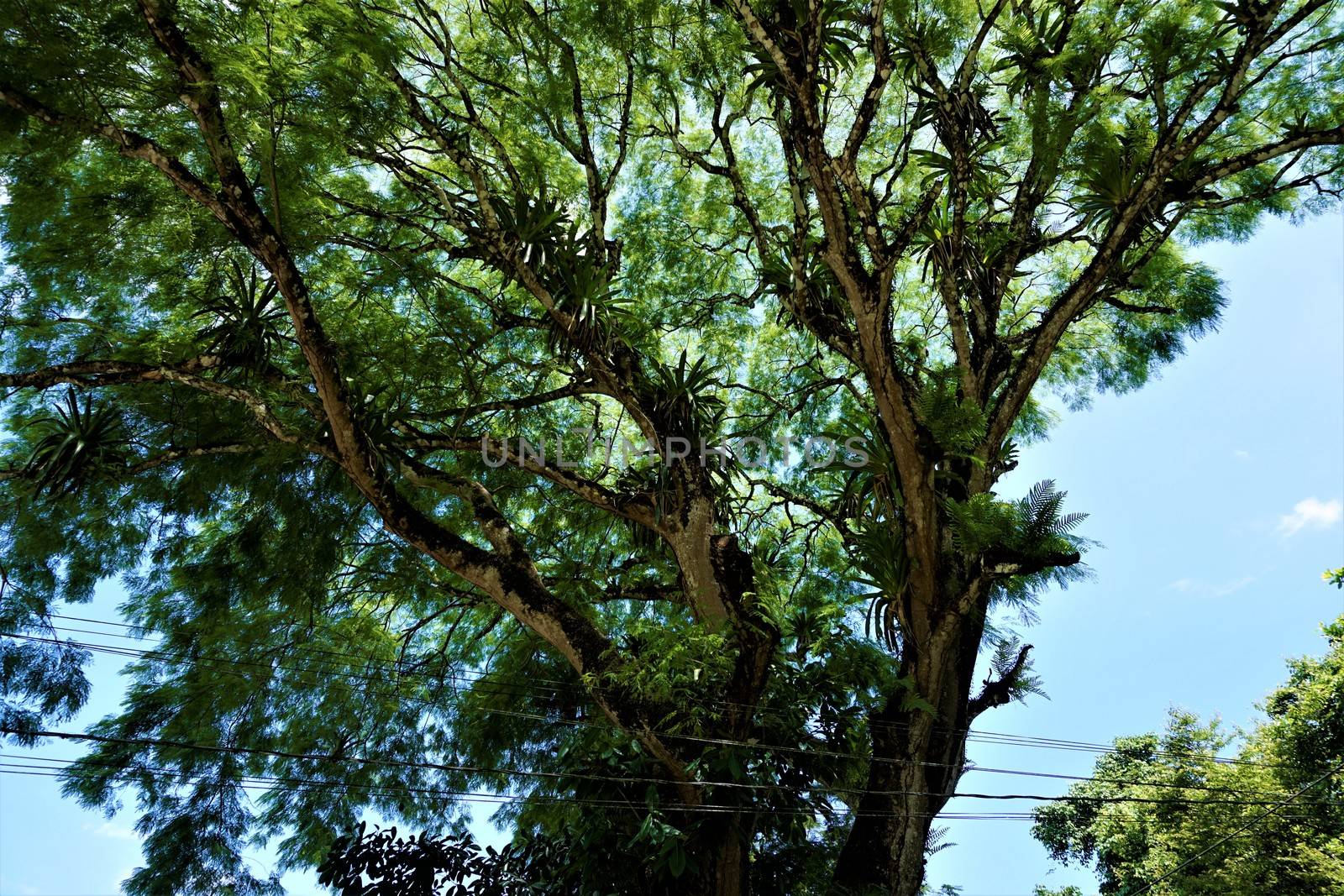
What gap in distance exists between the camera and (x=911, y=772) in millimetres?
5078

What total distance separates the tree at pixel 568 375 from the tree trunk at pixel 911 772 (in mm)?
24

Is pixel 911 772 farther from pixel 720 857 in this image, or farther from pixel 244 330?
pixel 244 330

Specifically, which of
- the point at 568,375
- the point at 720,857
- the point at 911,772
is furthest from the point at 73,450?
the point at 911,772

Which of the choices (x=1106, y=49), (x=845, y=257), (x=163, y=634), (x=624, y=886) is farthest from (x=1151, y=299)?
(x=163, y=634)

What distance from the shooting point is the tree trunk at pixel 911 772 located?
196 inches

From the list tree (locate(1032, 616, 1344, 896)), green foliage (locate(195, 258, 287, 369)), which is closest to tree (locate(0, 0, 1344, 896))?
green foliage (locate(195, 258, 287, 369))

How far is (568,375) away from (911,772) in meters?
3.46

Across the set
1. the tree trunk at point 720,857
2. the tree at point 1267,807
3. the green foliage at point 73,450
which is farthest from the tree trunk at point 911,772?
the green foliage at point 73,450

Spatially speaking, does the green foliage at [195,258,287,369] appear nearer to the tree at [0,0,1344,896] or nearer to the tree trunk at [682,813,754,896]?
the tree at [0,0,1344,896]

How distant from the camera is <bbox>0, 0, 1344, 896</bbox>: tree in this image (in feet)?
16.0

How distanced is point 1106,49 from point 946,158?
3.36 feet

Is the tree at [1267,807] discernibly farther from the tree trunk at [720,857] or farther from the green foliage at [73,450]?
the green foliage at [73,450]

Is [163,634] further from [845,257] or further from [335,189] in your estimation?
[845,257]

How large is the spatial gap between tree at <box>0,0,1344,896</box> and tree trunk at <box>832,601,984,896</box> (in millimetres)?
24
